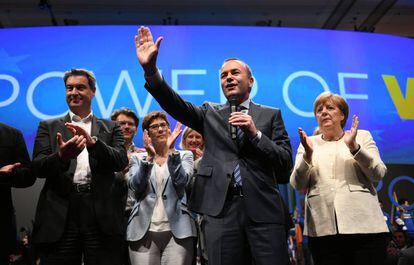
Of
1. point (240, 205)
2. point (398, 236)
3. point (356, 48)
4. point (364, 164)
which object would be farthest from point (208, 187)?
point (356, 48)

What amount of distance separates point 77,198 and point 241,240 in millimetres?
906

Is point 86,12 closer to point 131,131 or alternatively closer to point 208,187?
point 131,131

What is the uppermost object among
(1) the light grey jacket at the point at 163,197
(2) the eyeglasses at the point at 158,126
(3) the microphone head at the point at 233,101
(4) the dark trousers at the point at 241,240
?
(2) the eyeglasses at the point at 158,126

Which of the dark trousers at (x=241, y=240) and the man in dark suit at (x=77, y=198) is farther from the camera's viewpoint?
the man in dark suit at (x=77, y=198)

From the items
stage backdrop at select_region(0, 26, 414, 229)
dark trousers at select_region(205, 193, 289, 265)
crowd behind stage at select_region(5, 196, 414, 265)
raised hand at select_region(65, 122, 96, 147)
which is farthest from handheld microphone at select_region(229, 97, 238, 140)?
stage backdrop at select_region(0, 26, 414, 229)

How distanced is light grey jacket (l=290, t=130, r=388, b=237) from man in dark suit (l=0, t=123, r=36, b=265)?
5.11 ft

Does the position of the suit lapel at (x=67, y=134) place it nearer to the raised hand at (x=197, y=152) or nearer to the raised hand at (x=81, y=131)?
the raised hand at (x=81, y=131)

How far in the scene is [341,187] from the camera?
2.81m

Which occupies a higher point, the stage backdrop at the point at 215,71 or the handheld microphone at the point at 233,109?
the stage backdrop at the point at 215,71

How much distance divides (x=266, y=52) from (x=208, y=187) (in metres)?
4.64

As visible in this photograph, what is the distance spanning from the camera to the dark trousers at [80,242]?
8.18 ft

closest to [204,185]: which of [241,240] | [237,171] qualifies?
[237,171]

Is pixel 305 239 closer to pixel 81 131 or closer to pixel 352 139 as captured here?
pixel 352 139

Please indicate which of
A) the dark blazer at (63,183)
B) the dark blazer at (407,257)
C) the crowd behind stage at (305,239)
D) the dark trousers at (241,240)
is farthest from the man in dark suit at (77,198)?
the crowd behind stage at (305,239)
